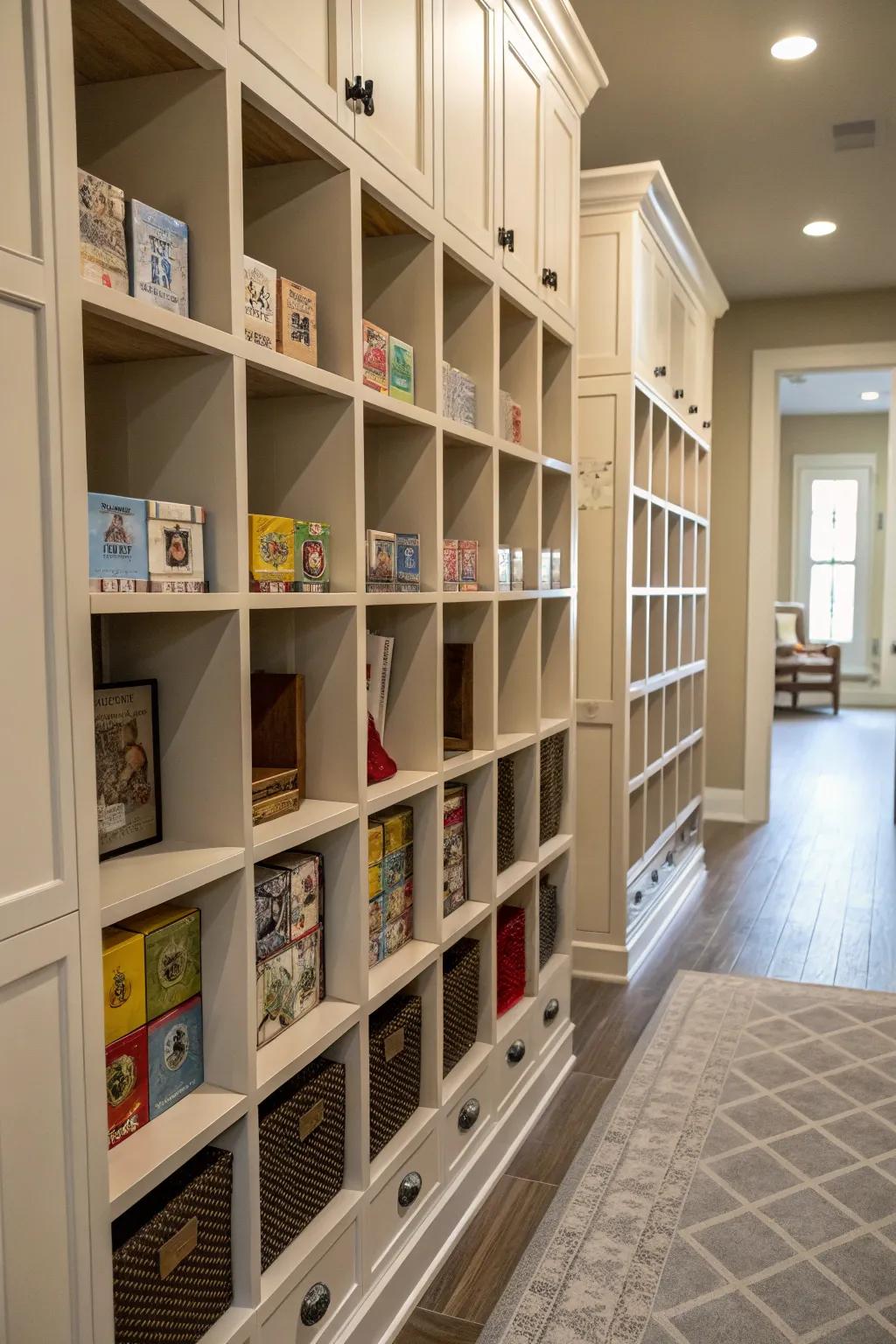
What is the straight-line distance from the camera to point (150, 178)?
138 centimetres

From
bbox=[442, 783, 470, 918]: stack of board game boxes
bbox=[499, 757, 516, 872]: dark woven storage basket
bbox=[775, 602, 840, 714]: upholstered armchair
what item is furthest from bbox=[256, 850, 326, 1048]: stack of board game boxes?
bbox=[775, 602, 840, 714]: upholstered armchair

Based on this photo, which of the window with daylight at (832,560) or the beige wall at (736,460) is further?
the window with daylight at (832,560)

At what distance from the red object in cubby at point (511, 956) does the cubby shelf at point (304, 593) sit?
0.08m

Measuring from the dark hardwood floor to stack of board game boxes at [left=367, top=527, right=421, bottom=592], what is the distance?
130 centimetres

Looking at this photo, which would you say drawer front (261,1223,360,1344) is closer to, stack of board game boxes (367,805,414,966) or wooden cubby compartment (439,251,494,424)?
stack of board game boxes (367,805,414,966)

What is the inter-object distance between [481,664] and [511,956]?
0.75 meters

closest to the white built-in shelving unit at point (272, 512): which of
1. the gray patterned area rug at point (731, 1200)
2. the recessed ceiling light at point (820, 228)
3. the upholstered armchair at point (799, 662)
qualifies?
the gray patterned area rug at point (731, 1200)

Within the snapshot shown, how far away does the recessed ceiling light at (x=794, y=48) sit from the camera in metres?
3.07

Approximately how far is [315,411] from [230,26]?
0.53 m

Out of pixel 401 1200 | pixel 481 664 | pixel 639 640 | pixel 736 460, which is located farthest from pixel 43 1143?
pixel 736 460

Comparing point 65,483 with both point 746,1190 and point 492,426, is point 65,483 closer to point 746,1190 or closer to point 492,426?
point 492,426

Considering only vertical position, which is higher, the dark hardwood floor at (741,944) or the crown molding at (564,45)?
the crown molding at (564,45)

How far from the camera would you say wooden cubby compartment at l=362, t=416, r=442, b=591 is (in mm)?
1979

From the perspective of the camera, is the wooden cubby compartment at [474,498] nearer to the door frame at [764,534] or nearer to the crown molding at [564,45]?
the crown molding at [564,45]
